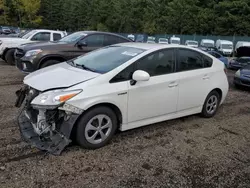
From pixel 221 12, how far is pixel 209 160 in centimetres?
4591

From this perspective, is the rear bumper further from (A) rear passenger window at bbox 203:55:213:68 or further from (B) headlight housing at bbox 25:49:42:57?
(B) headlight housing at bbox 25:49:42:57

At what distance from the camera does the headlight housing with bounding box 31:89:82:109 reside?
138 inches

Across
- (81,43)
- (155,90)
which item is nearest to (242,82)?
(81,43)

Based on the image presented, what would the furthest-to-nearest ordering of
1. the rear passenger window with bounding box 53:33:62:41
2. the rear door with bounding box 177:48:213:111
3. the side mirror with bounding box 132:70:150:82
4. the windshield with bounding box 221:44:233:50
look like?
the windshield with bounding box 221:44:233:50 → the rear passenger window with bounding box 53:33:62:41 → the rear door with bounding box 177:48:213:111 → the side mirror with bounding box 132:70:150:82

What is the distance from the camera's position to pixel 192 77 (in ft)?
16.7

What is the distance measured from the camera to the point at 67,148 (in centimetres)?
391

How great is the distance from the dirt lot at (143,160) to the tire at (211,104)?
0.52 m

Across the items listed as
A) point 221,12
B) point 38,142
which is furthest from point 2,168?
point 221,12

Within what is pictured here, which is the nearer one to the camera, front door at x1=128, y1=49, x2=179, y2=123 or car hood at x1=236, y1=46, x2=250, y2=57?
front door at x1=128, y1=49, x2=179, y2=123

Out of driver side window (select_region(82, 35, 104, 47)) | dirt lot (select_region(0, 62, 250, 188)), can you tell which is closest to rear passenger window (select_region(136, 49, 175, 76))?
dirt lot (select_region(0, 62, 250, 188))

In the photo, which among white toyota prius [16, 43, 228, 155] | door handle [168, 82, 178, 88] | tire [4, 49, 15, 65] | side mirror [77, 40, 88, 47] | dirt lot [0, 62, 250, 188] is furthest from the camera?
tire [4, 49, 15, 65]

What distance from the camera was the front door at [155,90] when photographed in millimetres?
4227

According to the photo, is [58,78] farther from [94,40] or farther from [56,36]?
[56,36]

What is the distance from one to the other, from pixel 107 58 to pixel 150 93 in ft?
3.16
